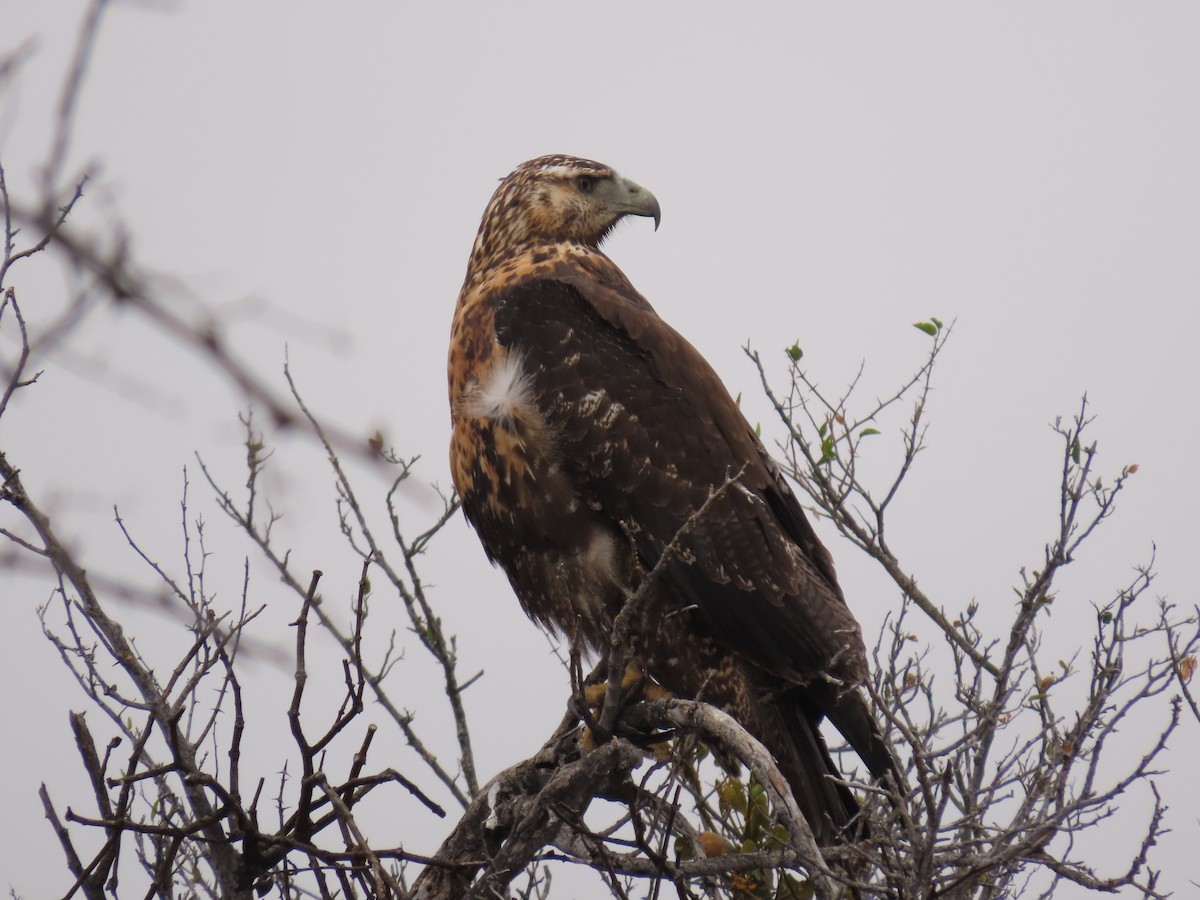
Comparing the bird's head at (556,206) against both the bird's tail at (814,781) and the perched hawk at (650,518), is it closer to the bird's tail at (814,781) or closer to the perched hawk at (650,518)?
the perched hawk at (650,518)

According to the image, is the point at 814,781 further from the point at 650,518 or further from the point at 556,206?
the point at 556,206

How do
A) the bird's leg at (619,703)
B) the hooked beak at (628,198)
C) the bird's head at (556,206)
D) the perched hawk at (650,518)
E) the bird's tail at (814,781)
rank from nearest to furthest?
the bird's leg at (619,703), the bird's tail at (814,781), the perched hawk at (650,518), the bird's head at (556,206), the hooked beak at (628,198)

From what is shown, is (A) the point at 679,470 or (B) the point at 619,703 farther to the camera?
(A) the point at 679,470

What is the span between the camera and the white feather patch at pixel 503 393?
407cm

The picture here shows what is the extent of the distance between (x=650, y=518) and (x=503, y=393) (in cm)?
60

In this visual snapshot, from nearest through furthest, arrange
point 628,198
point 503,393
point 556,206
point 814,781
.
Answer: point 814,781 < point 503,393 < point 556,206 < point 628,198

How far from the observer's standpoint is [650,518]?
4062mm

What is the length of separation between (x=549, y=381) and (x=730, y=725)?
4.87 feet

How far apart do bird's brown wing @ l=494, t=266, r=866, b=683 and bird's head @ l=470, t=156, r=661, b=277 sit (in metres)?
0.60

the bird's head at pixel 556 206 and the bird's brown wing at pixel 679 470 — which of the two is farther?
the bird's head at pixel 556 206

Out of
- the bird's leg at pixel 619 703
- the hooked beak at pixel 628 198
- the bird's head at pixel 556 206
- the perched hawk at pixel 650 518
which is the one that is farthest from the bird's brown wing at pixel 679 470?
the hooked beak at pixel 628 198

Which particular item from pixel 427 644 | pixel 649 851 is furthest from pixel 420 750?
pixel 649 851

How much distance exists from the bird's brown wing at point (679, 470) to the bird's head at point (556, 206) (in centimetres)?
60

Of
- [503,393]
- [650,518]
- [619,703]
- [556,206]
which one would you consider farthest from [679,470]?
[556,206]
